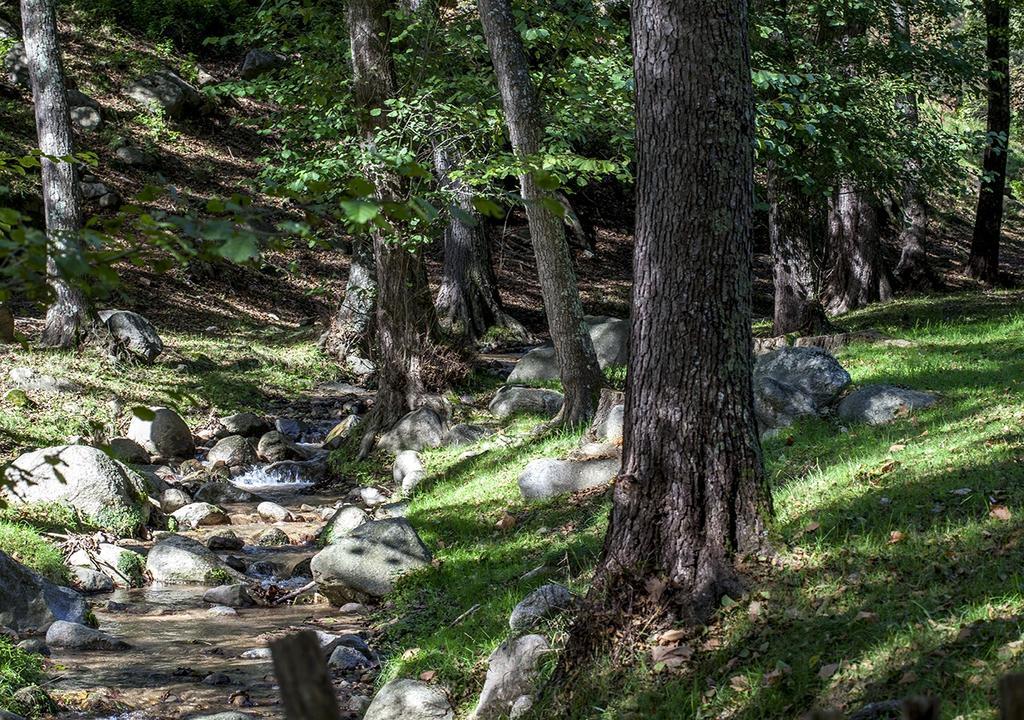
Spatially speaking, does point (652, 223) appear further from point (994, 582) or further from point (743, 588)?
point (994, 582)

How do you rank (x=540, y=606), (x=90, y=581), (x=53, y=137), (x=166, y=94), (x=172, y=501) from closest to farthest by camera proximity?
(x=540, y=606) → (x=90, y=581) → (x=172, y=501) → (x=53, y=137) → (x=166, y=94)

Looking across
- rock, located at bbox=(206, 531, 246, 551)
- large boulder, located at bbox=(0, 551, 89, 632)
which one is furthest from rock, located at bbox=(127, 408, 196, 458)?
large boulder, located at bbox=(0, 551, 89, 632)

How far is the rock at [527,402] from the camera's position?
11.7 m

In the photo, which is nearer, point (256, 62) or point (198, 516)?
point (198, 516)

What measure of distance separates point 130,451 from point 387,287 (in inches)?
135

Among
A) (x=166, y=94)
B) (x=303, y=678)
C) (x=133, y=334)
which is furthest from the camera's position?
(x=166, y=94)

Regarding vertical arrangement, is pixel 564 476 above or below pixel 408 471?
above

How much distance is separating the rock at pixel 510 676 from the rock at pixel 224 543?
4751 mm

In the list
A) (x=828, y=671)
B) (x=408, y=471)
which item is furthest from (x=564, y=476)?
(x=828, y=671)

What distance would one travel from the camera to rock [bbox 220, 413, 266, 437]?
12766 mm

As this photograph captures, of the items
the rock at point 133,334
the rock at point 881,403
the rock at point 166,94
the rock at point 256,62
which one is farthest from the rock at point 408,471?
the rock at point 256,62

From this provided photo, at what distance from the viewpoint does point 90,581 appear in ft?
26.9

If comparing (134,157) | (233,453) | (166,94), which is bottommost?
(233,453)

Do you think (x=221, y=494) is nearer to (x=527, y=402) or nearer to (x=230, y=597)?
(x=230, y=597)
